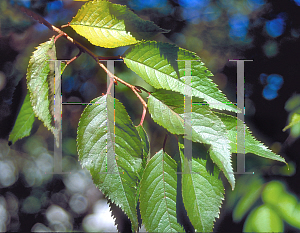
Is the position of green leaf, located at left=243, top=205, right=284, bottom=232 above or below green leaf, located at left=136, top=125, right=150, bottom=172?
below

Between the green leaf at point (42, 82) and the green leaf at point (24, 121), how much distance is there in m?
0.10

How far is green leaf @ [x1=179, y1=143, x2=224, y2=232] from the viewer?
0.88 ft

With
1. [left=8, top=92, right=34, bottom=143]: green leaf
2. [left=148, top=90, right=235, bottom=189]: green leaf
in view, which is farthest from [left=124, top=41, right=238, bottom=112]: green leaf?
[left=8, top=92, right=34, bottom=143]: green leaf

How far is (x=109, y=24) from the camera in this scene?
0.27 m

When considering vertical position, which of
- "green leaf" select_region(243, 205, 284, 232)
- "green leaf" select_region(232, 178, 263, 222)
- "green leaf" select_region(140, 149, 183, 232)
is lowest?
"green leaf" select_region(243, 205, 284, 232)

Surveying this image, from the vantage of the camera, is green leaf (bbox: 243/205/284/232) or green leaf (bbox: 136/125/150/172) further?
green leaf (bbox: 243/205/284/232)

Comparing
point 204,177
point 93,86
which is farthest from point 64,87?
point 204,177

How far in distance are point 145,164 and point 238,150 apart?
151 mm

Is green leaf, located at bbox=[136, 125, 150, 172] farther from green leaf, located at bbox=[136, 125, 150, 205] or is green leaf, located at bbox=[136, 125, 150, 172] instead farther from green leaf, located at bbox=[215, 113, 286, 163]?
green leaf, located at bbox=[215, 113, 286, 163]

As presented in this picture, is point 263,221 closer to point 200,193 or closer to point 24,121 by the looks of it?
point 200,193

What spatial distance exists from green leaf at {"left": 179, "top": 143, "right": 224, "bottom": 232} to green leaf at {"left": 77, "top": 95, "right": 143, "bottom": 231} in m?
0.07

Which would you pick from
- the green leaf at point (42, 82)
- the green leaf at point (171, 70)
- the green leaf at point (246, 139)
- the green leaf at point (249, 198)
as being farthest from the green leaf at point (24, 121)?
the green leaf at point (249, 198)

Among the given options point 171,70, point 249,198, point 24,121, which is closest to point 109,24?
point 171,70

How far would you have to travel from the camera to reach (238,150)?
0.29 meters
